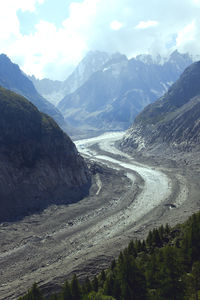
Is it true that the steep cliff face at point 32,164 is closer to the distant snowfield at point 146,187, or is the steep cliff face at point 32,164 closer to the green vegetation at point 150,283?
the distant snowfield at point 146,187

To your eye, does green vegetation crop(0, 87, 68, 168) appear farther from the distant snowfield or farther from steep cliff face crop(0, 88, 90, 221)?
the distant snowfield

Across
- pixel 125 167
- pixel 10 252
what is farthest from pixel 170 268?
pixel 125 167

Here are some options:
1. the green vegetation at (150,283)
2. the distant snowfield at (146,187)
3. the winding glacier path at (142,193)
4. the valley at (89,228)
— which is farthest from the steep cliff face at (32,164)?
the green vegetation at (150,283)

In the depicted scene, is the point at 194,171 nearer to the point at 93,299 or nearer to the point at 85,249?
the point at 85,249

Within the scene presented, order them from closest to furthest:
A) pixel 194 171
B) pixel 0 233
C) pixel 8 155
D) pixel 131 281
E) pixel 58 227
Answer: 1. pixel 131 281
2. pixel 0 233
3. pixel 58 227
4. pixel 8 155
5. pixel 194 171

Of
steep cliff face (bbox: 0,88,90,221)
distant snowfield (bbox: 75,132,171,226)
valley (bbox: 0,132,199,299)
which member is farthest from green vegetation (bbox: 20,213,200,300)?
steep cliff face (bbox: 0,88,90,221)

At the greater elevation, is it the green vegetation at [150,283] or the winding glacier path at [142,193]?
the green vegetation at [150,283]
